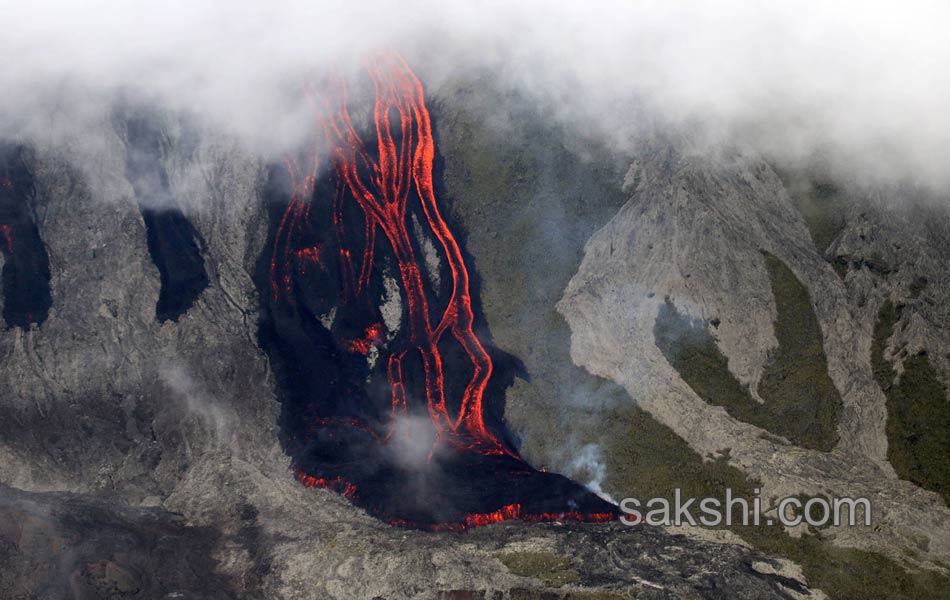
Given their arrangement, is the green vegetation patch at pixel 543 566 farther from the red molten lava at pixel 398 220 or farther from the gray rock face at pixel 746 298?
the gray rock face at pixel 746 298

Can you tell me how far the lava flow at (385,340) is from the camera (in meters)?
54.7

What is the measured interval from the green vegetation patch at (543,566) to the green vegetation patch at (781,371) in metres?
14.4

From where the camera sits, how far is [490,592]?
47062 millimetres

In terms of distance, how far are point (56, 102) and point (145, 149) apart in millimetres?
7141

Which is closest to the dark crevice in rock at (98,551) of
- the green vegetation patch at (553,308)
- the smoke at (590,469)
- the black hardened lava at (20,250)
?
the black hardened lava at (20,250)

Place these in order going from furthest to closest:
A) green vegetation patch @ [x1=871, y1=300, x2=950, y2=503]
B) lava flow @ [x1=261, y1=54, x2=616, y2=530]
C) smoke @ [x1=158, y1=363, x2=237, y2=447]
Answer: smoke @ [x1=158, y1=363, x2=237, y2=447] → lava flow @ [x1=261, y1=54, x2=616, y2=530] → green vegetation patch @ [x1=871, y1=300, x2=950, y2=503]

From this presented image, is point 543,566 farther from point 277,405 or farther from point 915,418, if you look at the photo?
point 915,418

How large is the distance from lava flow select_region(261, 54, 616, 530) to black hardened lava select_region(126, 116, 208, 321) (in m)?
5.17

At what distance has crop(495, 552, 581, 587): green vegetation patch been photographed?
1869 inches

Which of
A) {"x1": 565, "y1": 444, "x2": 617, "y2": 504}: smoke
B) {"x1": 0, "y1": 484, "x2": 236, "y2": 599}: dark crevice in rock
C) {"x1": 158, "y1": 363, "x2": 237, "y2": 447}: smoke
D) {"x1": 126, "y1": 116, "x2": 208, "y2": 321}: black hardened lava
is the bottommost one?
{"x1": 0, "y1": 484, "x2": 236, "y2": 599}: dark crevice in rock

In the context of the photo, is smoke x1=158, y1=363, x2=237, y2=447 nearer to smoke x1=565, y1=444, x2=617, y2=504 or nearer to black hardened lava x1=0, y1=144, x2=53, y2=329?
black hardened lava x1=0, y1=144, x2=53, y2=329

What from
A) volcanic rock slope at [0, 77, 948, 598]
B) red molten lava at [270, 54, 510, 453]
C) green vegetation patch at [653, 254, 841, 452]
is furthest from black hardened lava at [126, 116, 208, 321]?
green vegetation patch at [653, 254, 841, 452]

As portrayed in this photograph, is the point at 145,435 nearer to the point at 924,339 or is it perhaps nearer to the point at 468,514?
the point at 468,514

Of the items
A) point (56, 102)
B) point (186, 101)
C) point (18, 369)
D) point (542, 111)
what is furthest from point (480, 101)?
point (18, 369)
